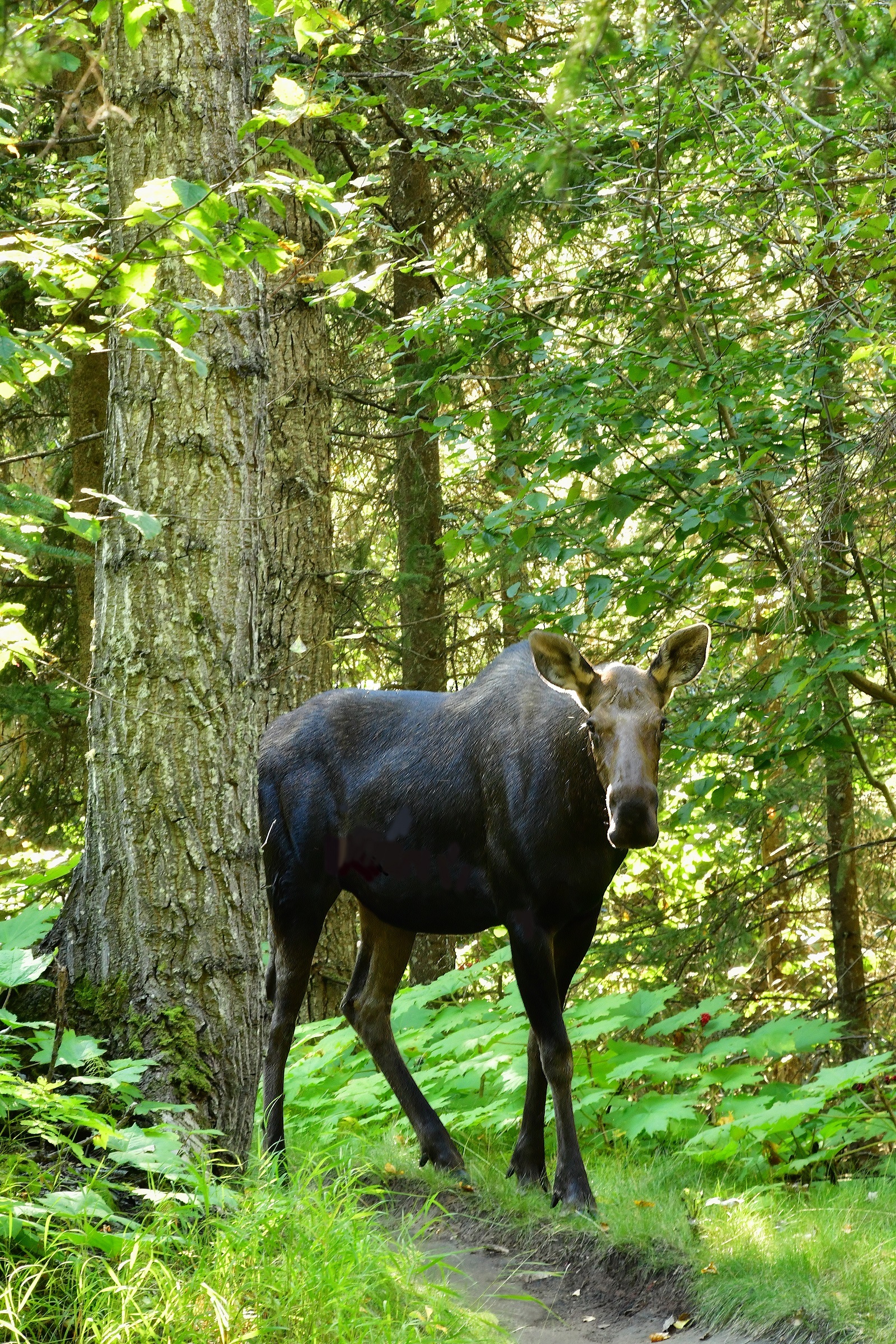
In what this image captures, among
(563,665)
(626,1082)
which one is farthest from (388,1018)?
(563,665)

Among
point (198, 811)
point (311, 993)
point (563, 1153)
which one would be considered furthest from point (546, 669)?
point (311, 993)

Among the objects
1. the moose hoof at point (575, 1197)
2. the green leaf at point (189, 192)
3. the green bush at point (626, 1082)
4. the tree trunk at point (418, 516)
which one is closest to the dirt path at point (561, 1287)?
the moose hoof at point (575, 1197)

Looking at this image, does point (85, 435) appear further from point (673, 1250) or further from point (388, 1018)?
point (673, 1250)

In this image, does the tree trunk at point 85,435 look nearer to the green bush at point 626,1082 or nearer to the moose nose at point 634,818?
the green bush at point 626,1082

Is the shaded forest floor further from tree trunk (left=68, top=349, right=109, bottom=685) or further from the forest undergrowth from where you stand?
tree trunk (left=68, top=349, right=109, bottom=685)

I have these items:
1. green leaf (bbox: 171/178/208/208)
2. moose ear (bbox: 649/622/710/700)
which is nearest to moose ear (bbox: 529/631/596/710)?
moose ear (bbox: 649/622/710/700)

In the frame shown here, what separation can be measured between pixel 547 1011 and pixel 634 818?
130 centimetres

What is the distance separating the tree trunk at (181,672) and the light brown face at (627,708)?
139 centimetres

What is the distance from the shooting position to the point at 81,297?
4020mm

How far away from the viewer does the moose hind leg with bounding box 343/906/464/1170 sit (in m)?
6.04

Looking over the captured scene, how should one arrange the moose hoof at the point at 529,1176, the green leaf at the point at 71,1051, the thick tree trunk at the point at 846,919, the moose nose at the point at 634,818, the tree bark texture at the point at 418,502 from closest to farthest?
the green leaf at the point at 71,1051 < the moose nose at the point at 634,818 < the moose hoof at the point at 529,1176 < the thick tree trunk at the point at 846,919 < the tree bark texture at the point at 418,502

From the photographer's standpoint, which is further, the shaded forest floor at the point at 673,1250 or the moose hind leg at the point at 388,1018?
the moose hind leg at the point at 388,1018

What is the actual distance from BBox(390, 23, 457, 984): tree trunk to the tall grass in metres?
7.66

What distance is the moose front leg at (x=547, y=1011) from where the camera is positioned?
539 centimetres
